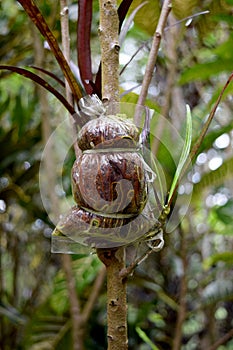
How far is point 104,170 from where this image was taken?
0.35 meters

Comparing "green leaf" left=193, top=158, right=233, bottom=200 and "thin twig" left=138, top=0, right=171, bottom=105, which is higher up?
"thin twig" left=138, top=0, right=171, bottom=105

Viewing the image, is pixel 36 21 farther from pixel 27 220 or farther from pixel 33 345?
pixel 27 220

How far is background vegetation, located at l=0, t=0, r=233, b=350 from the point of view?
1.09 m

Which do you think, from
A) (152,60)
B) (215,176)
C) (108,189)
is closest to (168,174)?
(152,60)

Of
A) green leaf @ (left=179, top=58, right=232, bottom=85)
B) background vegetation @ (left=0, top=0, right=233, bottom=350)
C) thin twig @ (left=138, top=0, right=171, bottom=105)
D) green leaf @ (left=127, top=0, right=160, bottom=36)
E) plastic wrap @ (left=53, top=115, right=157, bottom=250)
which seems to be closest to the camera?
plastic wrap @ (left=53, top=115, right=157, bottom=250)

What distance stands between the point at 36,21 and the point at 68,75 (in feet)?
0.20

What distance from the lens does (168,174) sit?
668mm

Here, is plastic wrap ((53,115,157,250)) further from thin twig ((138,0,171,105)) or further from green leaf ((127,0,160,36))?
green leaf ((127,0,160,36))

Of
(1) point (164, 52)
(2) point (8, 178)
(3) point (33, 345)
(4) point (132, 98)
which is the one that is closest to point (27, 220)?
(2) point (8, 178)

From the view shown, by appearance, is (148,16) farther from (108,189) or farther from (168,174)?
(108,189)

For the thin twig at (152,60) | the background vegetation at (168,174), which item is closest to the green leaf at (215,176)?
the background vegetation at (168,174)

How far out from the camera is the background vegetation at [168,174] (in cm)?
109

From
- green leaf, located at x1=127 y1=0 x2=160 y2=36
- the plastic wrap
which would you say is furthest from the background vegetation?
the plastic wrap

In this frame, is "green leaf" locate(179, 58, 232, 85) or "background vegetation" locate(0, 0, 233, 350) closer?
"green leaf" locate(179, 58, 232, 85)
